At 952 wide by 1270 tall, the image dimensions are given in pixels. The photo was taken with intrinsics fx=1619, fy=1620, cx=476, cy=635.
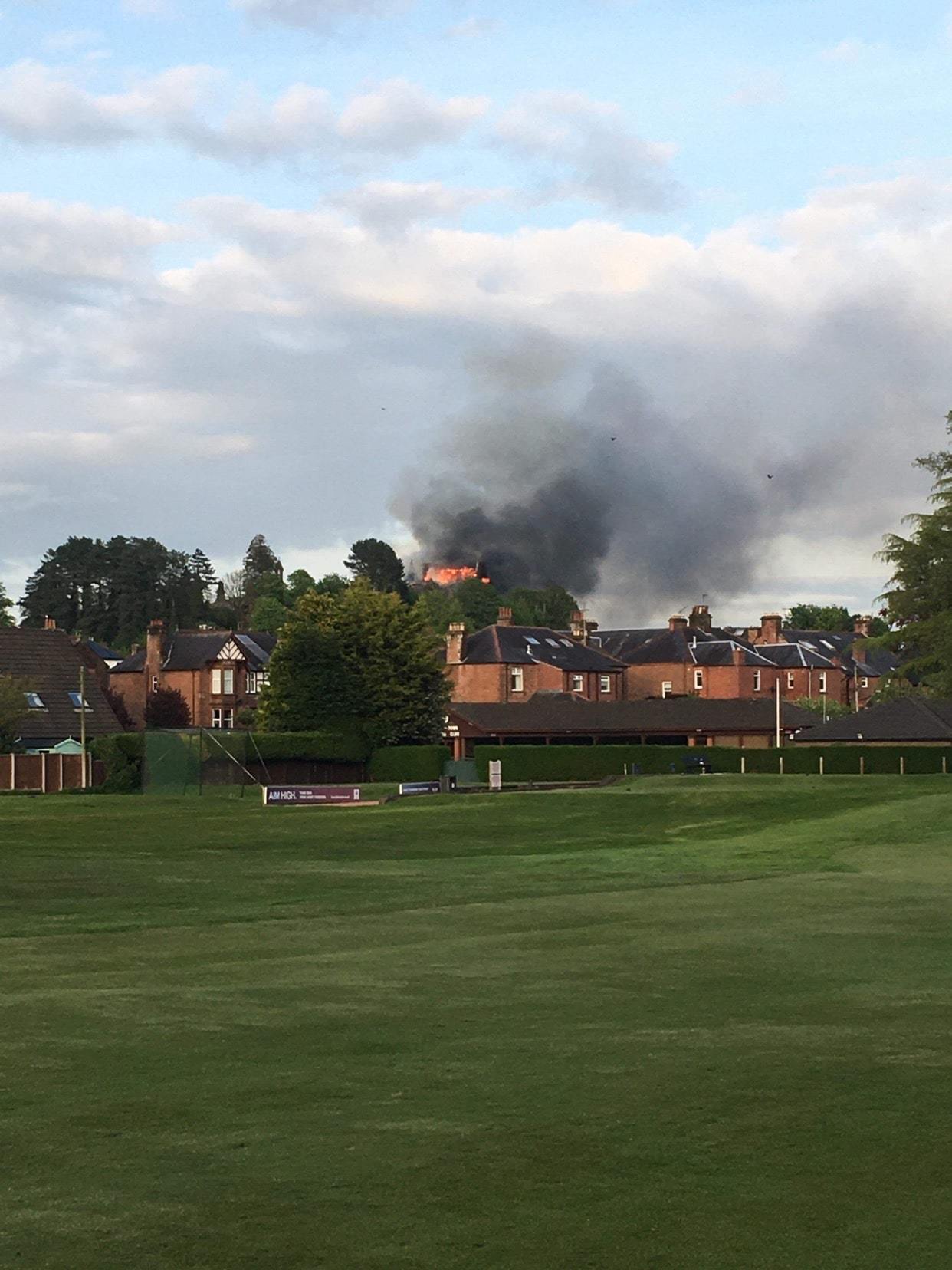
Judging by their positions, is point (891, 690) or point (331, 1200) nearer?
point (331, 1200)

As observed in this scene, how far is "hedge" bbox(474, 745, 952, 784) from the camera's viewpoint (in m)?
101

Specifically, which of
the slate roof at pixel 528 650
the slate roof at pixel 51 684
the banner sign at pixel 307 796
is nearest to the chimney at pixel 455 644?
the slate roof at pixel 528 650

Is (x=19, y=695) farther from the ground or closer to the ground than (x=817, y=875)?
farther from the ground

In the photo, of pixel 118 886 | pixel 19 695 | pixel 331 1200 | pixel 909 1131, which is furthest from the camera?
pixel 19 695

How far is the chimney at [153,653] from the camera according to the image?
485 ft

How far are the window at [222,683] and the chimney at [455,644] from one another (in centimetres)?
1994

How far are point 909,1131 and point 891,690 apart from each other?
12366cm

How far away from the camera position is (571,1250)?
7.41 metres

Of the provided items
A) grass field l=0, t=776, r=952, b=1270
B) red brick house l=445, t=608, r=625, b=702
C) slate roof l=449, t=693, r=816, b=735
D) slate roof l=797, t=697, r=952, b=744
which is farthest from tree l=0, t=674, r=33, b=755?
grass field l=0, t=776, r=952, b=1270

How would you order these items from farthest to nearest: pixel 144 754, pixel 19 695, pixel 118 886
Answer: pixel 19 695 < pixel 144 754 < pixel 118 886

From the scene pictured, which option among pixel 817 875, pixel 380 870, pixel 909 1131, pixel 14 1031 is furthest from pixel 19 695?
pixel 909 1131

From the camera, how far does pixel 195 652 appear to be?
148 metres

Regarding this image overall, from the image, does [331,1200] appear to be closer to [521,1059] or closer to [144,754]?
[521,1059]

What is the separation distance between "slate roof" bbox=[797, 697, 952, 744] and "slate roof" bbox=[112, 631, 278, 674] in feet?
175
